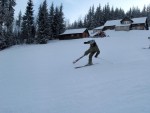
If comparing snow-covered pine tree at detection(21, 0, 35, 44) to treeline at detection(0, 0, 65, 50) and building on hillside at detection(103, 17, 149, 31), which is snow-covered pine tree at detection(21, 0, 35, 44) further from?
building on hillside at detection(103, 17, 149, 31)

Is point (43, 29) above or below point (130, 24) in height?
below

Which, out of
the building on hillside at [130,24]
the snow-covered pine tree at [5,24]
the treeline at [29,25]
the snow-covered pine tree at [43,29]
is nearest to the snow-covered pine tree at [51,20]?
the treeline at [29,25]

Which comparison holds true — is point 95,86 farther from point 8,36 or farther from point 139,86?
point 8,36

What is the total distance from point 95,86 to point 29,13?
55172 mm

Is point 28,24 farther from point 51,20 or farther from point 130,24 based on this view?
point 130,24

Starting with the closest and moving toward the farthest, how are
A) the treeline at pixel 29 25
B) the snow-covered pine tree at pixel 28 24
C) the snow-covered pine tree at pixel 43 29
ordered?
the treeline at pixel 29 25
the snow-covered pine tree at pixel 43 29
the snow-covered pine tree at pixel 28 24

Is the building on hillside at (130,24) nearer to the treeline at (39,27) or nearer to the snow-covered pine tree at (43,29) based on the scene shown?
the treeline at (39,27)

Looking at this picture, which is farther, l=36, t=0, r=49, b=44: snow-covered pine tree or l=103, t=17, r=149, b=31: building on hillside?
l=103, t=17, r=149, b=31: building on hillside

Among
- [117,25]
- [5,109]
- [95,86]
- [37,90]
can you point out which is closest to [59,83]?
[37,90]

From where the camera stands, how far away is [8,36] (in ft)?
168

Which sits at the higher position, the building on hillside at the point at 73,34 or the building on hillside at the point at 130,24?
the building on hillside at the point at 130,24

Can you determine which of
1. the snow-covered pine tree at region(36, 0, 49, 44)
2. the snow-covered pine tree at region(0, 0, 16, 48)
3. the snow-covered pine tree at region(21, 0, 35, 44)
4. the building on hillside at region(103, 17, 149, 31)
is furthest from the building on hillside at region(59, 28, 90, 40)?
the snow-covered pine tree at region(0, 0, 16, 48)

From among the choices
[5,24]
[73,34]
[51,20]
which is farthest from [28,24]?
[73,34]

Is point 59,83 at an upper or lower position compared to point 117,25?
lower
